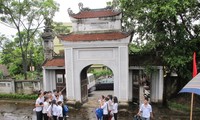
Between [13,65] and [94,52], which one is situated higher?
[94,52]

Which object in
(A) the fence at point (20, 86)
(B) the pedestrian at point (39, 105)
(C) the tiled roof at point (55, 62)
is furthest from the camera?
(A) the fence at point (20, 86)

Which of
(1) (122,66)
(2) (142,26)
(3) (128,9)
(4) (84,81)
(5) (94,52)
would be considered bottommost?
(4) (84,81)

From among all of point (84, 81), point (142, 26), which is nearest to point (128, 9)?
point (142, 26)

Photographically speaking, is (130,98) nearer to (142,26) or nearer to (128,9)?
(142,26)

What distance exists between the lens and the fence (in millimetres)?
17297

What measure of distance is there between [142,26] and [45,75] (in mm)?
8359

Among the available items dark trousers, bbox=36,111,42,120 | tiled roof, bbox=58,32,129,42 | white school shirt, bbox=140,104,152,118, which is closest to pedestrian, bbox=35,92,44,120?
dark trousers, bbox=36,111,42,120

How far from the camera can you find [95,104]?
50.0ft

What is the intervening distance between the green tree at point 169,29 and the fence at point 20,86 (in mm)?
9187

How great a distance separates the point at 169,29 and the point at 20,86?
1282cm

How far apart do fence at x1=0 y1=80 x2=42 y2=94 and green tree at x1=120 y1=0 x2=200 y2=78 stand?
30.1 feet

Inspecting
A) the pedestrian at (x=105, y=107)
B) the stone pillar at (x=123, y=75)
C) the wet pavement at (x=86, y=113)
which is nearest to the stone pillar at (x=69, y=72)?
the wet pavement at (x=86, y=113)

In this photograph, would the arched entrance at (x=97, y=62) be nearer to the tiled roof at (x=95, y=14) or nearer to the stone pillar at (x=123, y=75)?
the stone pillar at (x=123, y=75)

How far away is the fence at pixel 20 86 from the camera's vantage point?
56.7 ft
